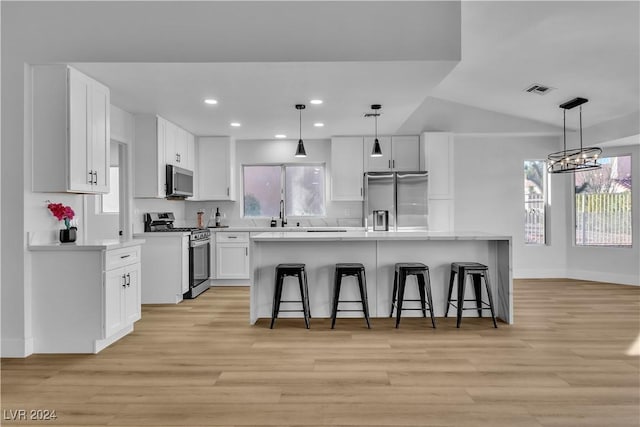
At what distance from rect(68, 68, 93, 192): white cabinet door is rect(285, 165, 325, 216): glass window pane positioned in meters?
3.74

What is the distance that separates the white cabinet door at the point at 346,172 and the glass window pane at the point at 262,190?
3.40ft

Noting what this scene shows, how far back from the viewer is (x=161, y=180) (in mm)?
5387

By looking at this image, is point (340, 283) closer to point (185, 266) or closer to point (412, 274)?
point (412, 274)

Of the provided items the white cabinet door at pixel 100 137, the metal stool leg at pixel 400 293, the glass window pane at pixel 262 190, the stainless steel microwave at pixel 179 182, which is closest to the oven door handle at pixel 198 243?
the stainless steel microwave at pixel 179 182

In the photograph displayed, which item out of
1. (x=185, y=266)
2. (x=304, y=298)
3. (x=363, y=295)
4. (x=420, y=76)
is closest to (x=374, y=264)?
(x=363, y=295)

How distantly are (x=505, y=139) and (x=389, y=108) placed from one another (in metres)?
3.07

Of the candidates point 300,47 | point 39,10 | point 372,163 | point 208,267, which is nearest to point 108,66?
point 39,10

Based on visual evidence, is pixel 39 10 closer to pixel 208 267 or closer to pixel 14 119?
pixel 14 119

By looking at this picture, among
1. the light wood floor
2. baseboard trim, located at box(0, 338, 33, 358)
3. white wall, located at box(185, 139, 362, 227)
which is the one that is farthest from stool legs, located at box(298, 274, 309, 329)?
white wall, located at box(185, 139, 362, 227)

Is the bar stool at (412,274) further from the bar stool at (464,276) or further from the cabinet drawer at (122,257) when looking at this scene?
the cabinet drawer at (122,257)

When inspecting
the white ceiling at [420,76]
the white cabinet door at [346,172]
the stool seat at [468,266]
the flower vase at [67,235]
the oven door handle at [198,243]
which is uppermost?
the white ceiling at [420,76]

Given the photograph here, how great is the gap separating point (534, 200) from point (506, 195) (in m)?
0.49

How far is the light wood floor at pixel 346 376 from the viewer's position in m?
2.32

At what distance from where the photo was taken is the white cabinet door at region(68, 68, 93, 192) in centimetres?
348
